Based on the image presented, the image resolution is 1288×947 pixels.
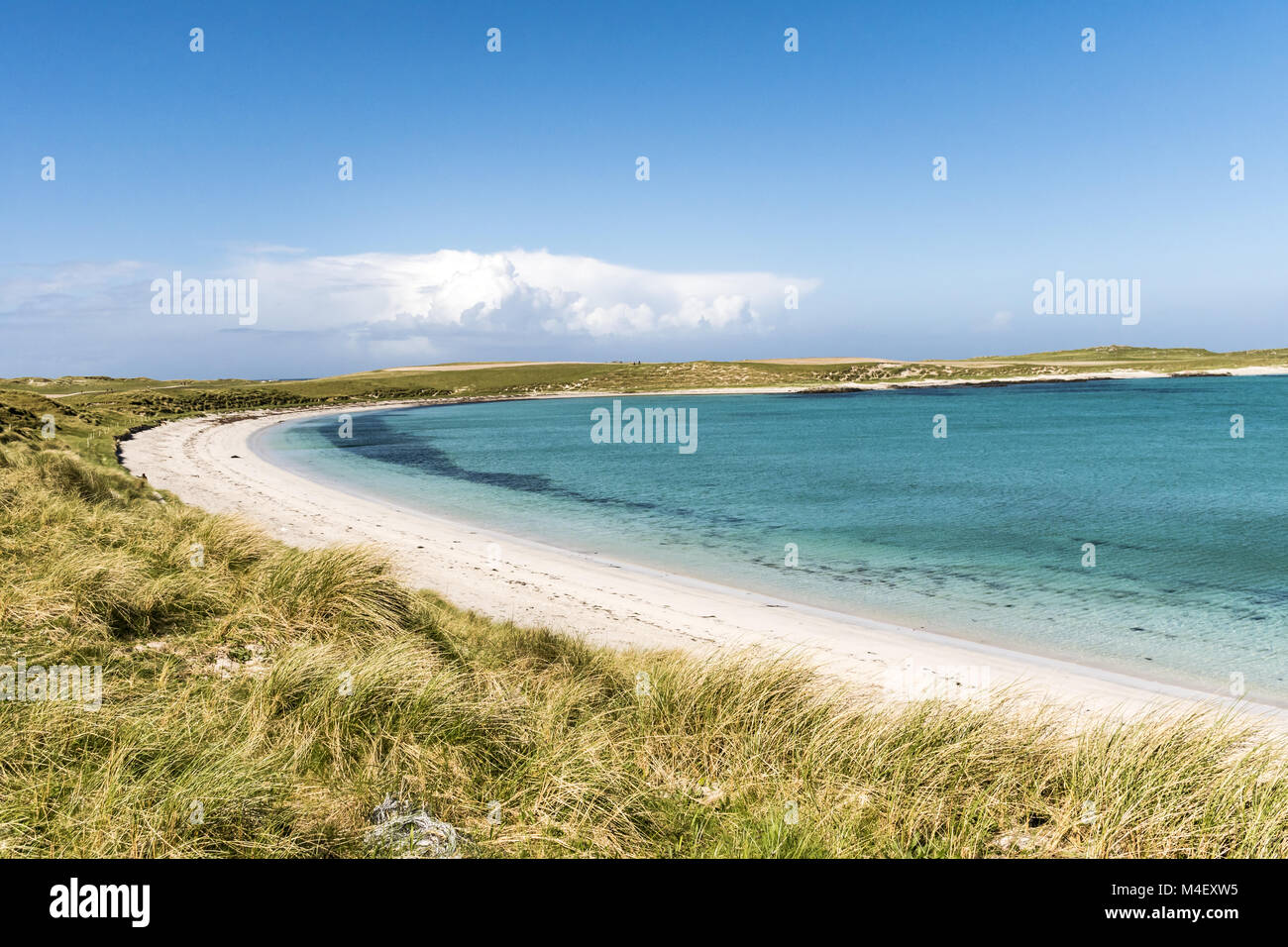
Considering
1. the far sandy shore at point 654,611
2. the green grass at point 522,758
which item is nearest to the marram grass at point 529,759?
the green grass at point 522,758

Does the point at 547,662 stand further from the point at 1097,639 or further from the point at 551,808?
the point at 1097,639

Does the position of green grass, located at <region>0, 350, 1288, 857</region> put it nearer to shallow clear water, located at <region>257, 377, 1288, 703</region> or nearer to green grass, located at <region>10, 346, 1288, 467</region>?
shallow clear water, located at <region>257, 377, 1288, 703</region>

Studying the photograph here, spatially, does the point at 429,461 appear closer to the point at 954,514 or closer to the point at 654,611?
the point at 954,514

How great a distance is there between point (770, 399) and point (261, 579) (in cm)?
12369

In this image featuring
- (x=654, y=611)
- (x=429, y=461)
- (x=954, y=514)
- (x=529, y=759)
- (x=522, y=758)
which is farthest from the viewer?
(x=429, y=461)

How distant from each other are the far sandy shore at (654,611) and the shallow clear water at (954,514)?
114cm

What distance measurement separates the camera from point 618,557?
21.0 metres

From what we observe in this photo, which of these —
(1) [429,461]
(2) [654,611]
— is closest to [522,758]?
(2) [654,611]

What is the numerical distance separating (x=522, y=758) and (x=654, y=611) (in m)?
9.56

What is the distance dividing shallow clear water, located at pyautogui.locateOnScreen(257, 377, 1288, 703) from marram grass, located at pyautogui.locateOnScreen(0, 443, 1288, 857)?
840 cm

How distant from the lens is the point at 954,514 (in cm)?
2745

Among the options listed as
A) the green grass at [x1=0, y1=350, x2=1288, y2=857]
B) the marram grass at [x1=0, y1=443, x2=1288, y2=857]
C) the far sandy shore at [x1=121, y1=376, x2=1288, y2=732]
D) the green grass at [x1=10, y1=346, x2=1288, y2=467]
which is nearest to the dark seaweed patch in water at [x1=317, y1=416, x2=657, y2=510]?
the far sandy shore at [x1=121, y1=376, x2=1288, y2=732]

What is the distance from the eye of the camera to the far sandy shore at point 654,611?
11172 millimetres
